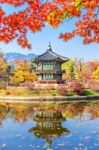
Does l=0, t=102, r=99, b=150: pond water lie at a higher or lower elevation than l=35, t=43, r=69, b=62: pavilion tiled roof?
lower

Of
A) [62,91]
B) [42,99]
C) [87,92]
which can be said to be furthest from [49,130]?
[87,92]

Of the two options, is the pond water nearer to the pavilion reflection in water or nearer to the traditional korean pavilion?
the pavilion reflection in water

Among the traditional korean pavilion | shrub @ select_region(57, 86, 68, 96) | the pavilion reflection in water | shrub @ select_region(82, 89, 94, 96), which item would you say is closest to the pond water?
the pavilion reflection in water

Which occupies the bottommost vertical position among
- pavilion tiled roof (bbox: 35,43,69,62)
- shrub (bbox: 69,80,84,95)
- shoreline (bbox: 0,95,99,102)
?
shoreline (bbox: 0,95,99,102)

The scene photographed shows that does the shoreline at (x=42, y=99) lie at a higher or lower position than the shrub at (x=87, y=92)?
lower

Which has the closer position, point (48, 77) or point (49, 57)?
point (48, 77)

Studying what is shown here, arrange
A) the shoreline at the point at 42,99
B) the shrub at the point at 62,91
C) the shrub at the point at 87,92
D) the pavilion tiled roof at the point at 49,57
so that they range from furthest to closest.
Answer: the pavilion tiled roof at the point at 49,57
the shrub at the point at 87,92
the shrub at the point at 62,91
the shoreline at the point at 42,99

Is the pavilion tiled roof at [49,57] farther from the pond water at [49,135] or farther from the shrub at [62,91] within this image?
the pond water at [49,135]

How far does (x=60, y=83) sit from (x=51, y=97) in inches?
527

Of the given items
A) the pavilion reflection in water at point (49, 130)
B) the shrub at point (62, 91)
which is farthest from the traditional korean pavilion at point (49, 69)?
the pavilion reflection in water at point (49, 130)

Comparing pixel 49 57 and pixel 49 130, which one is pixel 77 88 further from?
pixel 49 130

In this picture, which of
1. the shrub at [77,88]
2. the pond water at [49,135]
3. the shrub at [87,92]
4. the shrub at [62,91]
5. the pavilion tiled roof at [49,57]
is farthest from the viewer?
the pavilion tiled roof at [49,57]

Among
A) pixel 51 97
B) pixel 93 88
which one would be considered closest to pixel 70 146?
pixel 51 97

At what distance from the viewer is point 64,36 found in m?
9.96
